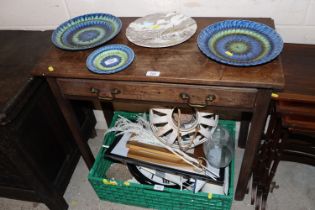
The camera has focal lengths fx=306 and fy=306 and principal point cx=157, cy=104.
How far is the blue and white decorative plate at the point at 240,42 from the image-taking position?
3.41 feet

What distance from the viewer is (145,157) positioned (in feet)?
4.73

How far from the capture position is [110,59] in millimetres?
1131

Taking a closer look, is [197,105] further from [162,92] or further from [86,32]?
[86,32]

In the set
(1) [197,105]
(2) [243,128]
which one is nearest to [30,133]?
(1) [197,105]

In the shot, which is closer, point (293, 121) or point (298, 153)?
point (293, 121)

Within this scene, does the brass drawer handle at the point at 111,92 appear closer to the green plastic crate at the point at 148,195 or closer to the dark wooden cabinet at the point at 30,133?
the dark wooden cabinet at the point at 30,133

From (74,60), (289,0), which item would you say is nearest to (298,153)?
(289,0)

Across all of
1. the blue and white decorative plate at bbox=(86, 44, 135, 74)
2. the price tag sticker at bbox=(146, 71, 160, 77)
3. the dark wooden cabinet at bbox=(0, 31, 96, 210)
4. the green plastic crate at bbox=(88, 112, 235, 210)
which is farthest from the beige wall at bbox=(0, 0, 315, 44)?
the green plastic crate at bbox=(88, 112, 235, 210)

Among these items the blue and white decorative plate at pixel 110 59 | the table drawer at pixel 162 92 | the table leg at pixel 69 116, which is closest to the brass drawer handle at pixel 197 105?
the table drawer at pixel 162 92

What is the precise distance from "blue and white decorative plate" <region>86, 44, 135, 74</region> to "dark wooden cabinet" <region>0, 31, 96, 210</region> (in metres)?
0.29

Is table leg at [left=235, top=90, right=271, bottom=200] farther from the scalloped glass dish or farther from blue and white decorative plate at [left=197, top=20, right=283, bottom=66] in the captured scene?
the scalloped glass dish

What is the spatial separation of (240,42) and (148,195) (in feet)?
2.63

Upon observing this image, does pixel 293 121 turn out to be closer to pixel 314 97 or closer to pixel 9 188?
pixel 314 97

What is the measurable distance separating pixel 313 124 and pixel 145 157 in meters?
0.73
